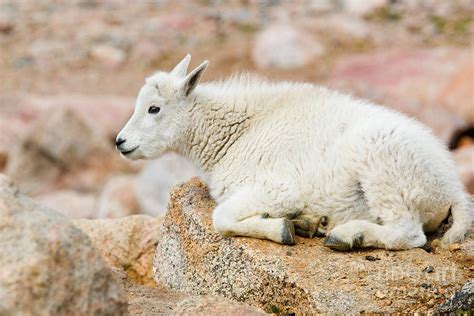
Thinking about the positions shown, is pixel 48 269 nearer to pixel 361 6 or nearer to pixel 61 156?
pixel 61 156

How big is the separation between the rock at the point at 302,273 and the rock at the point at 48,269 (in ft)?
7.09

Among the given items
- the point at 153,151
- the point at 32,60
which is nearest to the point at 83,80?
the point at 32,60

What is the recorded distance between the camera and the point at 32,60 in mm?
36375

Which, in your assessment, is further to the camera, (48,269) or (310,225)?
(310,225)

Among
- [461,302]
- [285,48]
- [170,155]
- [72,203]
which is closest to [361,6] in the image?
[285,48]

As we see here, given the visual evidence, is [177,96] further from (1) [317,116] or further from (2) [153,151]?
(1) [317,116]

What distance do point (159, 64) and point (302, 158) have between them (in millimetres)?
26637

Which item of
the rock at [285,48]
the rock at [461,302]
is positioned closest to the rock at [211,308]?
the rock at [461,302]

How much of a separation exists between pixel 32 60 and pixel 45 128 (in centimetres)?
1291

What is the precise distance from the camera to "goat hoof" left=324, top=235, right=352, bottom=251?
27.7ft

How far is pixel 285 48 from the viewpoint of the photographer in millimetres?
34156

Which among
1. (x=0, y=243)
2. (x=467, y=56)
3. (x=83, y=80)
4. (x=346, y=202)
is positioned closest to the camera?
(x=0, y=243)

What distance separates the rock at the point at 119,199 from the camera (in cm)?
2077

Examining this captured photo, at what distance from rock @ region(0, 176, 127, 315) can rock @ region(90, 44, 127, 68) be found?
1178 inches
